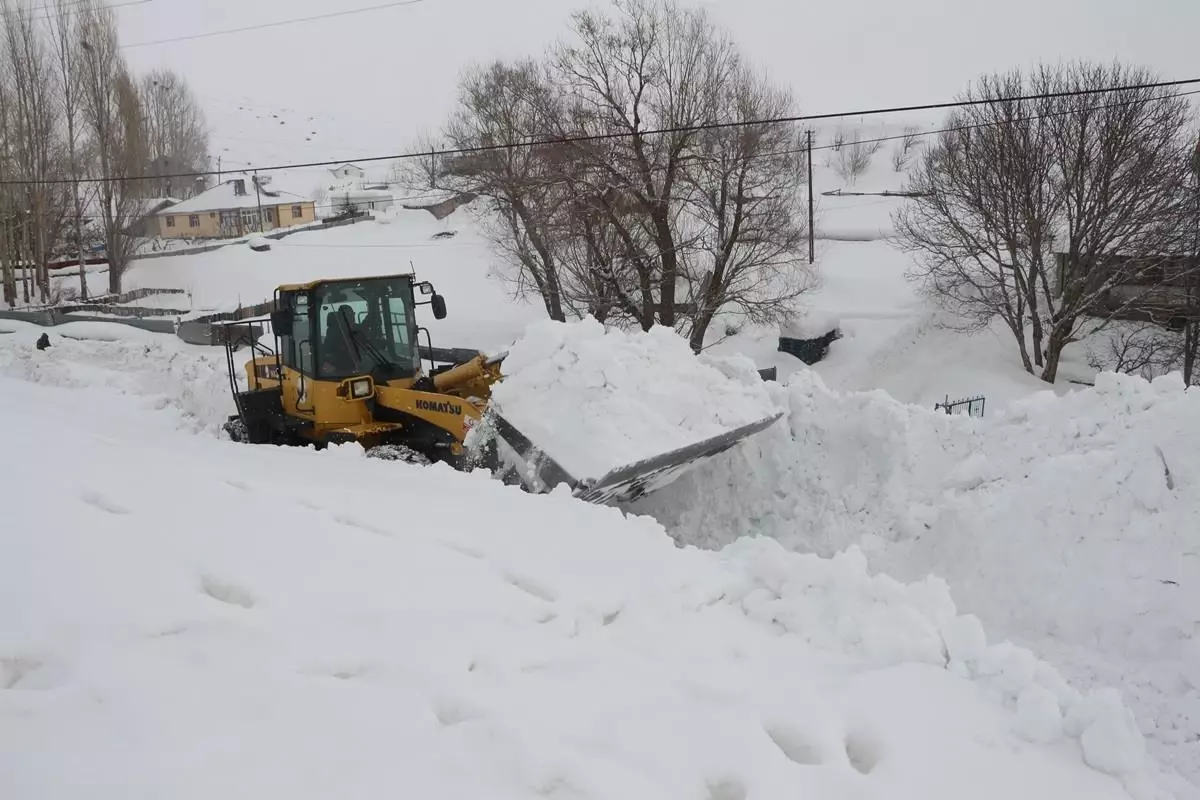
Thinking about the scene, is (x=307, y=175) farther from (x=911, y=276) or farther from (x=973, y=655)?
(x=973, y=655)

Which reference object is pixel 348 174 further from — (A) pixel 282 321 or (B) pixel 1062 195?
(A) pixel 282 321

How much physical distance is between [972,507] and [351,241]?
4671cm

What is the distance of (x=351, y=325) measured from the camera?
26.1 ft

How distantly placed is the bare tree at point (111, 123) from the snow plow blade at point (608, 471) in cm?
3424

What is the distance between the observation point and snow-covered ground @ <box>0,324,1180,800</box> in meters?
2.63

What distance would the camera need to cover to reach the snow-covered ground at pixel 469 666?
263cm

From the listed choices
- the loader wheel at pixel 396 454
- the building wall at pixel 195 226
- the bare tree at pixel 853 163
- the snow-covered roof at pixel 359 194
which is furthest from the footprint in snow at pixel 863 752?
the snow-covered roof at pixel 359 194

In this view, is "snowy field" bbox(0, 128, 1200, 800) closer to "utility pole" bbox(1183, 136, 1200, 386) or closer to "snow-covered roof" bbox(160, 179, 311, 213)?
"utility pole" bbox(1183, 136, 1200, 386)

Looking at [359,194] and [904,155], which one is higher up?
[904,155]

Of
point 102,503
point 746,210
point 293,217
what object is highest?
point 293,217

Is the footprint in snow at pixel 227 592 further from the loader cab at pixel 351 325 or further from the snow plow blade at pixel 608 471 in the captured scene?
the loader cab at pixel 351 325

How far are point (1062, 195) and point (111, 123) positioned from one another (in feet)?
118

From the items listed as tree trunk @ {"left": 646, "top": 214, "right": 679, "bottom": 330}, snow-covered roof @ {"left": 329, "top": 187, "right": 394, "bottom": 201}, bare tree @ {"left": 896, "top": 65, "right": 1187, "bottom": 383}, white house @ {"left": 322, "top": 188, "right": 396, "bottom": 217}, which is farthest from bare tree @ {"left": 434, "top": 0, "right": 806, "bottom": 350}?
snow-covered roof @ {"left": 329, "top": 187, "right": 394, "bottom": 201}

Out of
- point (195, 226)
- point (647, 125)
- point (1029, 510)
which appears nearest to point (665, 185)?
point (647, 125)
